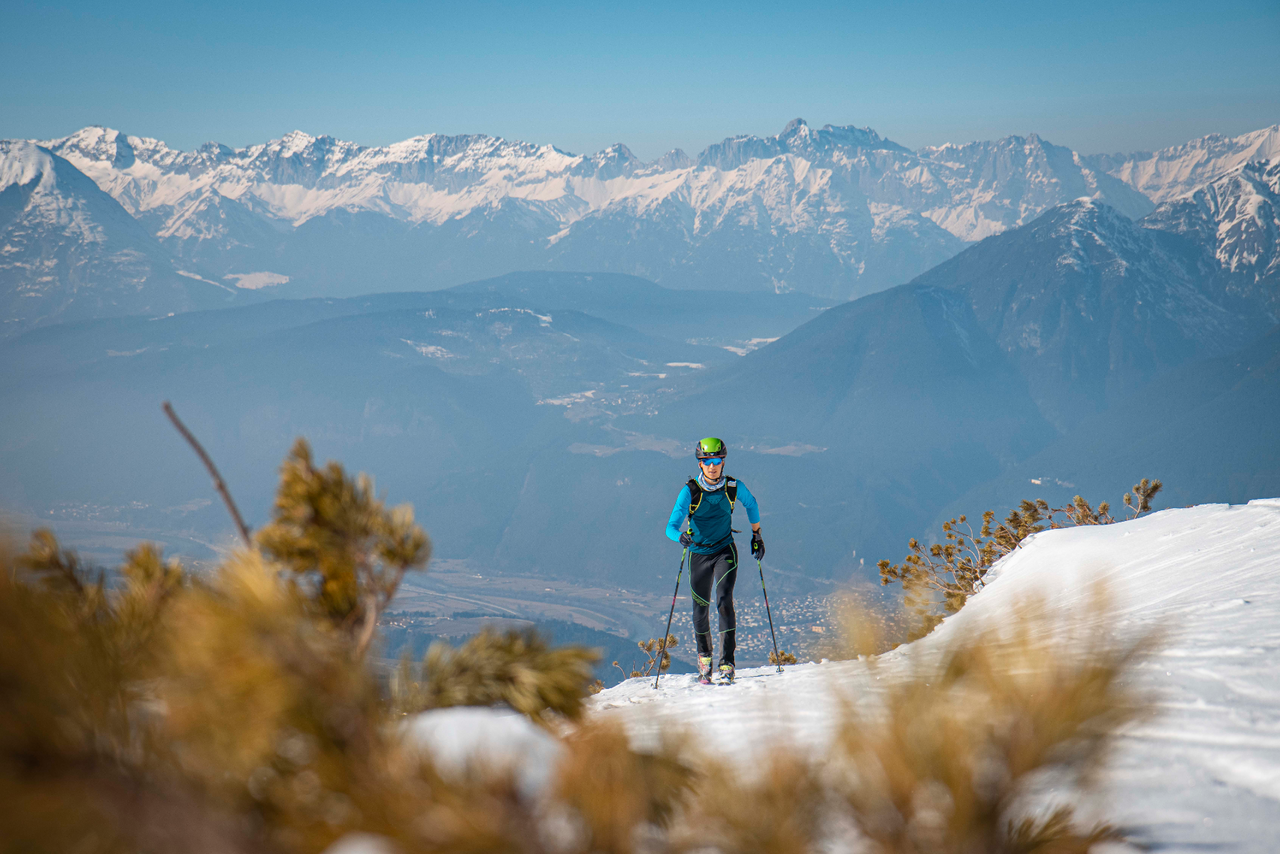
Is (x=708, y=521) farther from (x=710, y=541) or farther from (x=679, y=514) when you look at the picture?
(x=679, y=514)

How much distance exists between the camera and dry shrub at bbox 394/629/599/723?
2227 mm

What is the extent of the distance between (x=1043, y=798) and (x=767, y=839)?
208 centimetres

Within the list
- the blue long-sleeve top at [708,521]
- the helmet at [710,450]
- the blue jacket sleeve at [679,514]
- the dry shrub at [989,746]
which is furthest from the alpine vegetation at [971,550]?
the dry shrub at [989,746]

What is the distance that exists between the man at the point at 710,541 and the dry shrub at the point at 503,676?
530 centimetres

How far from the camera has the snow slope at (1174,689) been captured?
251cm

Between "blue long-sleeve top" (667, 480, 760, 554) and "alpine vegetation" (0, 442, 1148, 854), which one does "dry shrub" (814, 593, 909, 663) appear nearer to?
"alpine vegetation" (0, 442, 1148, 854)

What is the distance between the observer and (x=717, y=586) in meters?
7.95

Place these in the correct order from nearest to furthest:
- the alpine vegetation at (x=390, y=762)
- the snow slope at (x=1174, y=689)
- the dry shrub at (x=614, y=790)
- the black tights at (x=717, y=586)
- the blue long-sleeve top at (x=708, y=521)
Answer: the alpine vegetation at (x=390, y=762) < the dry shrub at (x=614, y=790) < the snow slope at (x=1174, y=689) < the blue long-sleeve top at (x=708, y=521) < the black tights at (x=717, y=586)

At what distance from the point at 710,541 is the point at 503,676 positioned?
5687mm

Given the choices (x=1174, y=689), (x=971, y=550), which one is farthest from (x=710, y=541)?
(x=971, y=550)

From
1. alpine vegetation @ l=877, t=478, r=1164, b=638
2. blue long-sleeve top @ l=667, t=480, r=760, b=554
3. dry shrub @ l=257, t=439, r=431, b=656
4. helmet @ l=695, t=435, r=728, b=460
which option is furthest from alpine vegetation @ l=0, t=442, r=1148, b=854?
alpine vegetation @ l=877, t=478, r=1164, b=638

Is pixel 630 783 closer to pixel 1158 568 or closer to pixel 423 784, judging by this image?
pixel 423 784

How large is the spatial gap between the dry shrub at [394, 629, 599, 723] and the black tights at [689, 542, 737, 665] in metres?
5.67

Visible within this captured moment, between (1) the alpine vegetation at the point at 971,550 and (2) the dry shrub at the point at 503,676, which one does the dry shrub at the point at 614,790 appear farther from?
(1) the alpine vegetation at the point at 971,550
